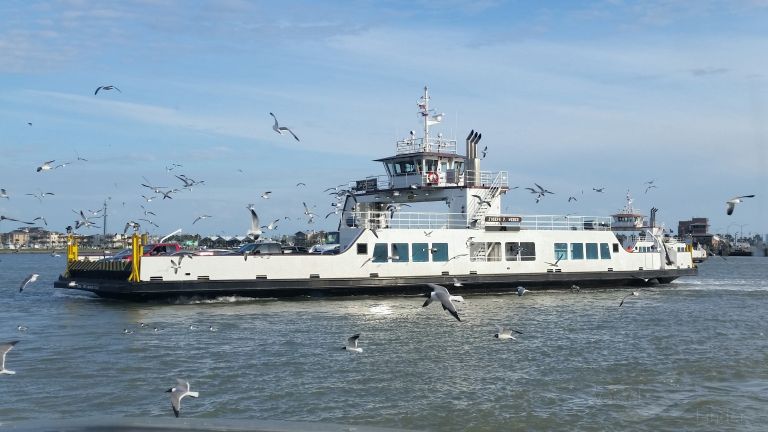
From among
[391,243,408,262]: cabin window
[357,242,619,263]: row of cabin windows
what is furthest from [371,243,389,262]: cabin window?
[391,243,408,262]: cabin window

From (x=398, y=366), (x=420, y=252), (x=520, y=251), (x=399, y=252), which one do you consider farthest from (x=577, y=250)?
(x=398, y=366)

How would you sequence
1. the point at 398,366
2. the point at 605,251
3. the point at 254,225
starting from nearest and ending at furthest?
the point at 398,366, the point at 254,225, the point at 605,251

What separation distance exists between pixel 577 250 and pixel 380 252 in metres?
9.67

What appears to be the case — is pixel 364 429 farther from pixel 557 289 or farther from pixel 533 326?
pixel 557 289

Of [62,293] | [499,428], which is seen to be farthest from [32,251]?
[499,428]

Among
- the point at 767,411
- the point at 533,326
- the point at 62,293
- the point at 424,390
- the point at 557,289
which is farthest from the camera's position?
the point at 557,289

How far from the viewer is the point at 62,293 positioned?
30.9 meters

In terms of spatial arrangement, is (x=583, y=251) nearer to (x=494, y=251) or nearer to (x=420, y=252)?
(x=494, y=251)

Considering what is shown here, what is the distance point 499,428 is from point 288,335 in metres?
9.02

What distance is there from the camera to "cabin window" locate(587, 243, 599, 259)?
34250mm

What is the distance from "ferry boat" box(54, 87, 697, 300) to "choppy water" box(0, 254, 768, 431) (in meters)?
1.33

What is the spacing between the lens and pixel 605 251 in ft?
114

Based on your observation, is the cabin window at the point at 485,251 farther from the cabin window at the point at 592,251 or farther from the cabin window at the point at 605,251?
the cabin window at the point at 605,251

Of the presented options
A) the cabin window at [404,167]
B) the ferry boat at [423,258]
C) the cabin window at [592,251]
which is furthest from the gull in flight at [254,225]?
the cabin window at [592,251]
